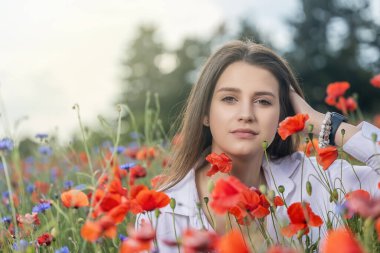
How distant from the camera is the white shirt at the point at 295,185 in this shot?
2.14 m

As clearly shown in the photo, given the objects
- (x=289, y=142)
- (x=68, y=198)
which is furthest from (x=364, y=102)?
(x=68, y=198)

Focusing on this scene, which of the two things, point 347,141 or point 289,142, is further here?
point 289,142

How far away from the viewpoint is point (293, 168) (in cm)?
250

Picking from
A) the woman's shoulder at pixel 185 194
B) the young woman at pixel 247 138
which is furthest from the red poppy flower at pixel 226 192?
the woman's shoulder at pixel 185 194

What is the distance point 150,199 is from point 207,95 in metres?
0.94

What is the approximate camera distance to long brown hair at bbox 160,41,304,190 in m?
2.36

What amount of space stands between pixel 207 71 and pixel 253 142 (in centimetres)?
44

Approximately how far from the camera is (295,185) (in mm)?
2420

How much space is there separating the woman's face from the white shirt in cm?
17

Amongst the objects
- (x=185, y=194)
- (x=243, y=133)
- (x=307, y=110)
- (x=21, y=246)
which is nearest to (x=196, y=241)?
(x=21, y=246)

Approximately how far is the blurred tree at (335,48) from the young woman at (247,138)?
15.8 metres

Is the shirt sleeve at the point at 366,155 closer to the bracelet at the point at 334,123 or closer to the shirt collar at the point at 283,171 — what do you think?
the bracelet at the point at 334,123

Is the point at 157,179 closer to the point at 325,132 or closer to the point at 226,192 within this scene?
the point at 325,132

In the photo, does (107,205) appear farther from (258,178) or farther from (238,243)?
(258,178)
